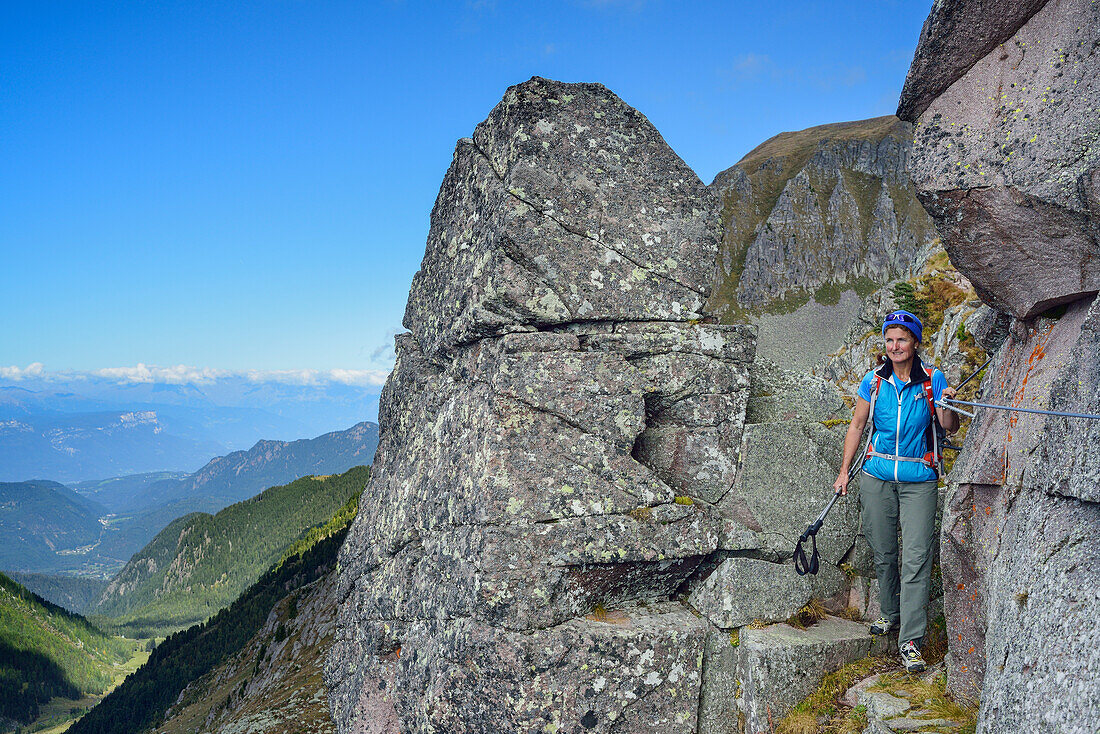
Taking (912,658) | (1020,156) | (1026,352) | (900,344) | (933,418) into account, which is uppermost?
(1020,156)

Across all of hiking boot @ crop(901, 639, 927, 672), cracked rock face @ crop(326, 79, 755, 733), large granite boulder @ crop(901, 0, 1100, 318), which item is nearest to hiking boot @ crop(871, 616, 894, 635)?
hiking boot @ crop(901, 639, 927, 672)

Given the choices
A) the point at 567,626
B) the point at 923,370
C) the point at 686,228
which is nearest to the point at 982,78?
the point at 923,370

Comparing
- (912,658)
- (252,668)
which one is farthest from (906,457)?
(252,668)

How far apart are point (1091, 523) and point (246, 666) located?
69975 mm

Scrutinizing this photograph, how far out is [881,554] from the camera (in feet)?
35.6

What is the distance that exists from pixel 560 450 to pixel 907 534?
561cm

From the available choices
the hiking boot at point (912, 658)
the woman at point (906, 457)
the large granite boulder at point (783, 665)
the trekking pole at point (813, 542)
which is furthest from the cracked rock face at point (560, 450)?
the hiking boot at point (912, 658)

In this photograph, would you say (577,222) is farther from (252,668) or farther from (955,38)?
(252,668)

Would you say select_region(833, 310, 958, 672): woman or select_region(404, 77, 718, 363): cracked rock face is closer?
select_region(833, 310, 958, 672): woman

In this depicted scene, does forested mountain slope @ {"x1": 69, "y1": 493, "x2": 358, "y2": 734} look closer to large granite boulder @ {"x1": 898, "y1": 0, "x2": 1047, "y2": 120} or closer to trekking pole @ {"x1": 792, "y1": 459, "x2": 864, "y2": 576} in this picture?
trekking pole @ {"x1": 792, "y1": 459, "x2": 864, "y2": 576}

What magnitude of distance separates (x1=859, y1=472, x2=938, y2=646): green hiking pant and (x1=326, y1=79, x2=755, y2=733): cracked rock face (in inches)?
108

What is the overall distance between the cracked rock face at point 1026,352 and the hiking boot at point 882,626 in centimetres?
167

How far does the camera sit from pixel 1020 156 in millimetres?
8484

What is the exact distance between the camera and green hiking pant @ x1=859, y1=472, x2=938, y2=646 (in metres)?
9.98
